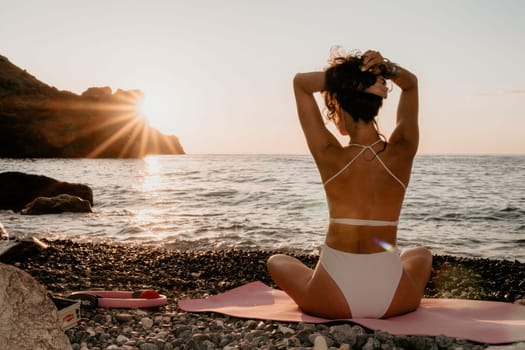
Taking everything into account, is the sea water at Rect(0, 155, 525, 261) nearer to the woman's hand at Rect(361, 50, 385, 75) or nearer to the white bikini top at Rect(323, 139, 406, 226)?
the white bikini top at Rect(323, 139, 406, 226)

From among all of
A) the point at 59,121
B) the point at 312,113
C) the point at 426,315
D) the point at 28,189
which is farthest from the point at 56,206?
the point at 59,121

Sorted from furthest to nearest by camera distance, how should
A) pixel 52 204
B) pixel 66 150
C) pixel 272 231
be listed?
pixel 66 150, pixel 52 204, pixel 272 231

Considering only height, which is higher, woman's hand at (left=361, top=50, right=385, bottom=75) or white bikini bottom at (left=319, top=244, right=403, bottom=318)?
woman's hand at (left=361, top=50, right=385, bottom=75)

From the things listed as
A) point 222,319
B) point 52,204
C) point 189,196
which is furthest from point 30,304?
point 189,196

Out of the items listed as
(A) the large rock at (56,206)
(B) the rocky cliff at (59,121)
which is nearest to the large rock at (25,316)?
(A) the large rock at (56,206)

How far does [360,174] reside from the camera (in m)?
3.91

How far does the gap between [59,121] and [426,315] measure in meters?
105

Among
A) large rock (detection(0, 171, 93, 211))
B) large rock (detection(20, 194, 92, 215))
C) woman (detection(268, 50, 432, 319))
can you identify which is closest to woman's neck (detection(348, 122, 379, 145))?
woman (detection(268, 50, 432, 319))

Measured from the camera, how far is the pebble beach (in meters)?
3.91

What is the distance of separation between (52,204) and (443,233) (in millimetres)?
13496

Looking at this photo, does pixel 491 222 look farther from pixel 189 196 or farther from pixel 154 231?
pixel 189 196

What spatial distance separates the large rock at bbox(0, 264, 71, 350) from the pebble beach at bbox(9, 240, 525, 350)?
971mm

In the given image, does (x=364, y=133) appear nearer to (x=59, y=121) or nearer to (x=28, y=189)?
(x=28, y=189)

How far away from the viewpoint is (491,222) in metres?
15.4
